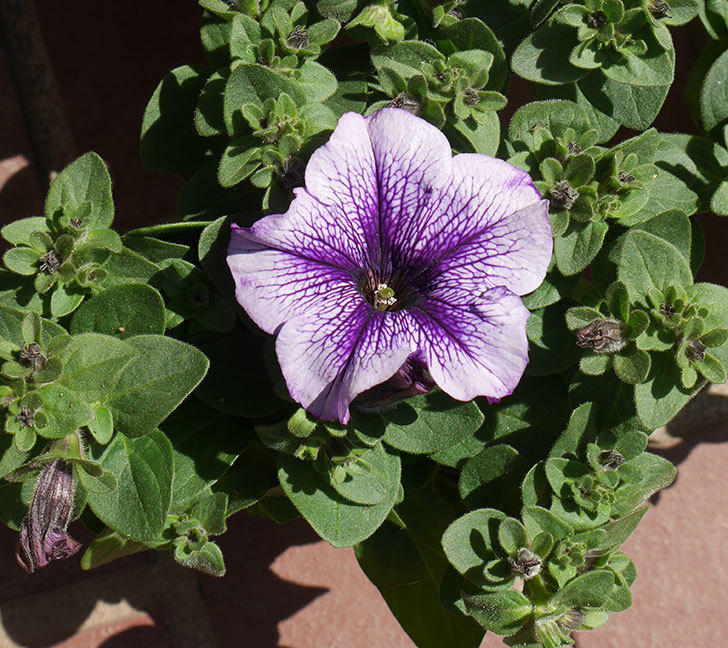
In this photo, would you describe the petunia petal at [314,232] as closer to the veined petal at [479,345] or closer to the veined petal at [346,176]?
the veined petal at [346,176]

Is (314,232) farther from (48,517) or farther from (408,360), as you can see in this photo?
(48,517)

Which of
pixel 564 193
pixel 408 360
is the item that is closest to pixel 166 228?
pixel 408 360

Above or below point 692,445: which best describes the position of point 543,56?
above

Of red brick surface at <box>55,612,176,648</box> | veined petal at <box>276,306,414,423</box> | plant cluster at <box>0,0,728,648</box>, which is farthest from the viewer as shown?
red brick surface at <box>55,612,176,648</box>

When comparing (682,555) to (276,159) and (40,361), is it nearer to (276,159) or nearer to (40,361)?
(276,159)

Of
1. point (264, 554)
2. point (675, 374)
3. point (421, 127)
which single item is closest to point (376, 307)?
point (421, 127)

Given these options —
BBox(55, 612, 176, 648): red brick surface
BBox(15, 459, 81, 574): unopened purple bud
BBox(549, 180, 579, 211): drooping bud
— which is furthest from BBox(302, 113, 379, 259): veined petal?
BBox(55, 612, 176, 648): red brick surface

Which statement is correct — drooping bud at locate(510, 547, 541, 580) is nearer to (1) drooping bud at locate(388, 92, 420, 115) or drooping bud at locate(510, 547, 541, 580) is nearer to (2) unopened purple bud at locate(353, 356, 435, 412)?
(2) unopened purple bud at locate(353, 356, 435, 412)

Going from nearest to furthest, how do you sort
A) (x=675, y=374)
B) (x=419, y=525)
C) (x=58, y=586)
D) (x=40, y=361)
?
(x=40, y=361)
(x=675, y=374)
(x=419, y=525)
(x=58, y=586)
